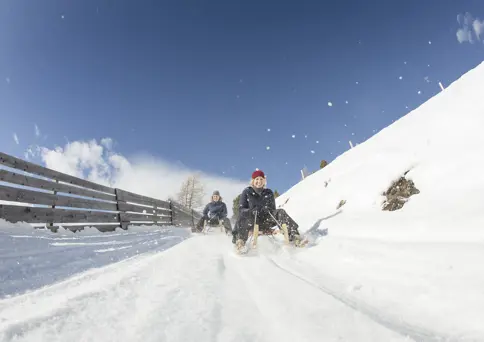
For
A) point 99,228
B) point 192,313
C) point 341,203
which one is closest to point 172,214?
point 99,228

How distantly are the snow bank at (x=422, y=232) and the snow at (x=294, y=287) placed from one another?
17mm

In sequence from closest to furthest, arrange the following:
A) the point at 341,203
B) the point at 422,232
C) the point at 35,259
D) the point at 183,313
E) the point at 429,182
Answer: the point at 183,313 < the point at 35,259 < the point at 422,232 < the point at 429,182 < the point at 341,203

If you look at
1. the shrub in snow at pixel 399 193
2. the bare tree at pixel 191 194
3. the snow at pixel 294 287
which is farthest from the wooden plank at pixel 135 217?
the bare tree at pixel 191 194

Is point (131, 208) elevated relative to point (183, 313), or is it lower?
elevated

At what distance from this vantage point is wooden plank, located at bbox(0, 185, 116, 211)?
511cm

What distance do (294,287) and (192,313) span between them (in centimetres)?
89

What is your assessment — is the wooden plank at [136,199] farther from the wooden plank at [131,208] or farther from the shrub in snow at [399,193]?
the shrub in snow at [399,193]

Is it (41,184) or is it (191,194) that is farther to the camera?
(191,194)

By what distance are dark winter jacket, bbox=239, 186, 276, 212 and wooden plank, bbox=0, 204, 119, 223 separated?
4.26 meters

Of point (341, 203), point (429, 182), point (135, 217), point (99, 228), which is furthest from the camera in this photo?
point (135, 217)

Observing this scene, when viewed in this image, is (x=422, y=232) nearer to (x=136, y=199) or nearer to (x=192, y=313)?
(x=192, y=313)

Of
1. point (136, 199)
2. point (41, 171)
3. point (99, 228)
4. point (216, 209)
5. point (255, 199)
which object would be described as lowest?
point (99, 228)

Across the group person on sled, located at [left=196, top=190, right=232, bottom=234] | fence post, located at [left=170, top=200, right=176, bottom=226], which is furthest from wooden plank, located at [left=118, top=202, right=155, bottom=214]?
fence post, located at [left=170, top=200, right=176, bottom=226]

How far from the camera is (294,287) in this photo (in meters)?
2.07
